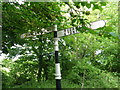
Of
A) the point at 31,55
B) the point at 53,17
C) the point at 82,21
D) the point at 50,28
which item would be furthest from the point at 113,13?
the point at 82,21

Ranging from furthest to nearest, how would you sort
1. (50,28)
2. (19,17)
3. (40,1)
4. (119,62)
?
(119,62) < (50,28) < (19,17) < (40,1)

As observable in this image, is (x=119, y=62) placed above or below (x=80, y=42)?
below

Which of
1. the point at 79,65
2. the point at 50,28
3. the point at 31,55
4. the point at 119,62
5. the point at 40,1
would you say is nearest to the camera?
the point at 40,1

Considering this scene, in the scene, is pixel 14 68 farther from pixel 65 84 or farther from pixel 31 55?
pixel 65 84

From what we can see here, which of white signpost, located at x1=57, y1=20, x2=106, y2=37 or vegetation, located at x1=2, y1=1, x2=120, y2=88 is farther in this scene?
vegetation, located at x1=2, y1=1, x2=120, y2=88

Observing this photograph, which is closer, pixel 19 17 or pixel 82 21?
pixel 82 21

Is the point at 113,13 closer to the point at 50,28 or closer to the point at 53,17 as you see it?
the point at 50,28

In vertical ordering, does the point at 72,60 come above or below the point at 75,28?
below

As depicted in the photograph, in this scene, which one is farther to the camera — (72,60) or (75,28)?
(72,60)

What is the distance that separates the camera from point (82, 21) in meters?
0.85

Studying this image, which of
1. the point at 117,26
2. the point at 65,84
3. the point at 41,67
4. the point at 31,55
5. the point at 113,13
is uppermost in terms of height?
the point at 113,13

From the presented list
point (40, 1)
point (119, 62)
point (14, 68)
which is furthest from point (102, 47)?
point (40, 1)

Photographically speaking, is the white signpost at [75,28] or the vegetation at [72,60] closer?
the white signpost at [75,28]

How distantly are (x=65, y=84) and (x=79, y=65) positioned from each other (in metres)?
0.58
